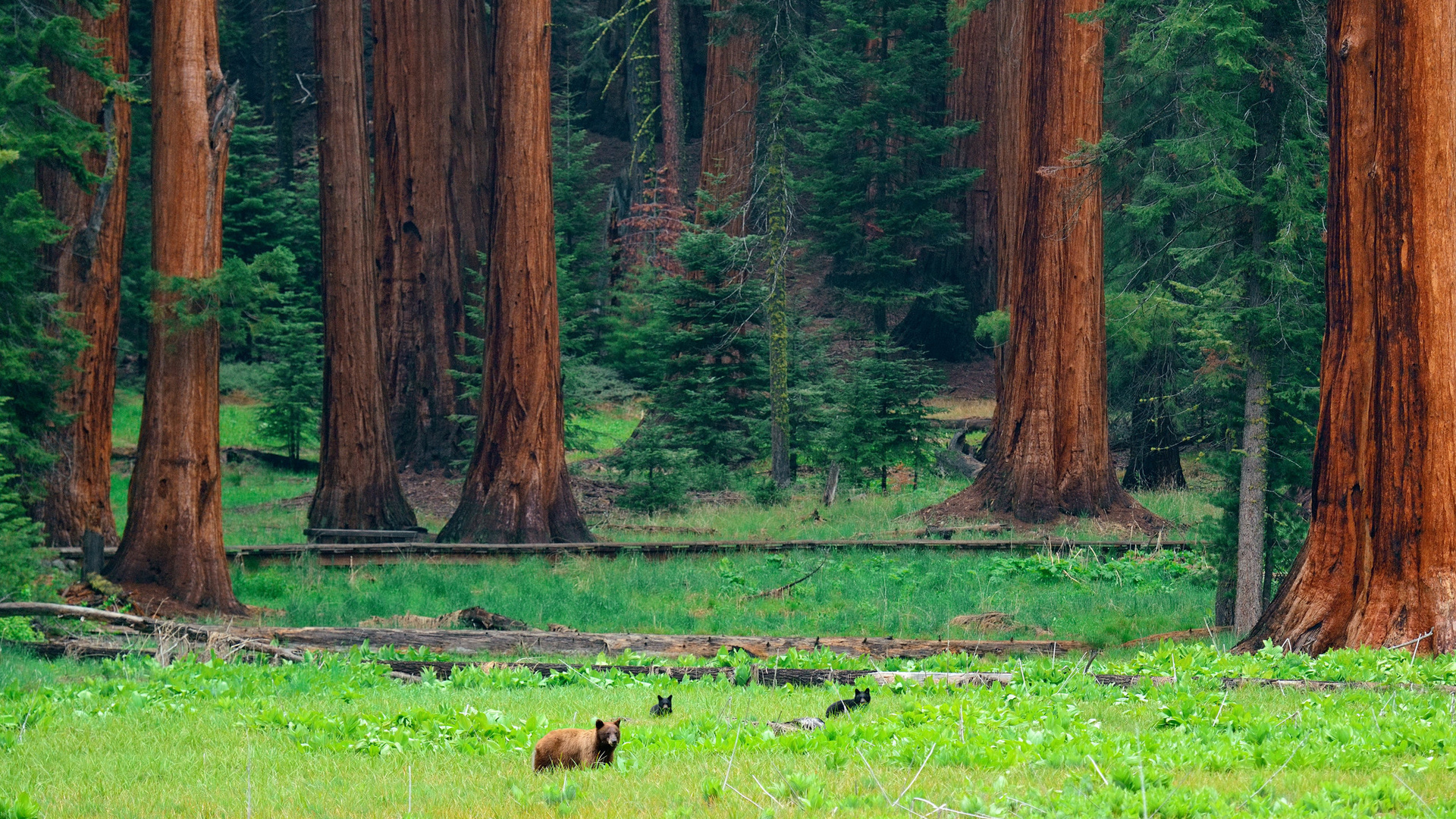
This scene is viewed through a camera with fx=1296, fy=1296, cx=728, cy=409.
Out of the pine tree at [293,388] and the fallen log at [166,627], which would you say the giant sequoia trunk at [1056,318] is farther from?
the pine tree at [293,388]

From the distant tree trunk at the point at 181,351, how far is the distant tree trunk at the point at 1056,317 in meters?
10.6

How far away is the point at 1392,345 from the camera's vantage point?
8.82 meters

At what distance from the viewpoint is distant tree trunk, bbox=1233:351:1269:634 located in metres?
10.8

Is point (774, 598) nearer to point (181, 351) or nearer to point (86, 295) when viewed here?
point (181, 351)

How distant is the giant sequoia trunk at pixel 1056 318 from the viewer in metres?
18.1

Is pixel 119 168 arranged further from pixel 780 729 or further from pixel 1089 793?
pixel 1089 793

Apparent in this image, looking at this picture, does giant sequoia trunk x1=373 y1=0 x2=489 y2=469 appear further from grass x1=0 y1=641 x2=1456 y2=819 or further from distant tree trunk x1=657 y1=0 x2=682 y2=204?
grass x1=0 y1=641 x2=1456 y2=819

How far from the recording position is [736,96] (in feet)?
96.9

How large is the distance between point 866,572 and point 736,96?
58.6ft

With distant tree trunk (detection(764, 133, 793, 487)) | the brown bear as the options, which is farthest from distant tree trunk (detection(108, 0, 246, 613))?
distant tree trunk (detection(764, 133, 793, 487))

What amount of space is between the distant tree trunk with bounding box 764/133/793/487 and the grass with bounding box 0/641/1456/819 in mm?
15857

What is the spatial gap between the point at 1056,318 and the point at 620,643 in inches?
423

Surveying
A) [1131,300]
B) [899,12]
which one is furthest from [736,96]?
[1131,300]

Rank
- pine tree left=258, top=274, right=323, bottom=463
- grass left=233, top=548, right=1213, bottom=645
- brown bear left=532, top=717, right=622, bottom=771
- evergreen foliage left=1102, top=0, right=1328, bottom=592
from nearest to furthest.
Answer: brown bear left=532, top=717, right=622, bottom=771 → evergreen foliage left=1102, top=0, right=1328, bottom=592 → grass left=233, top=548, right=1213, bottom=645 → pine tree left=258, top=274, right=323, bottom=463
